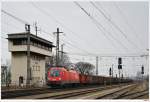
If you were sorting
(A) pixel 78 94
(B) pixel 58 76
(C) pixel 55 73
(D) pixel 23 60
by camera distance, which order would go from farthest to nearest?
(C) pixel 55 73
(B) pixel 58 76
(D) pixel 23 60
(A) pixel 78 94

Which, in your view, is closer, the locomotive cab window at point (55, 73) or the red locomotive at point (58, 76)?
the red locomotive at point (58, 76)

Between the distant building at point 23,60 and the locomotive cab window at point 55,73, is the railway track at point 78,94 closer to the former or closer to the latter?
the distant building at point 23,60

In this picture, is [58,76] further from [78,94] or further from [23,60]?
[78,94]

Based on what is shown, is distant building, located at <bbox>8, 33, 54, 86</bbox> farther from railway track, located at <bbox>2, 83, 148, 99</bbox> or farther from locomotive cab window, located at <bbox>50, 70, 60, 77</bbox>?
locomotive cab window, located at <bbox>50, 70, 60, 77</bbox>

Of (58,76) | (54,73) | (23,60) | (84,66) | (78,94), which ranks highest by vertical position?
(23,60)

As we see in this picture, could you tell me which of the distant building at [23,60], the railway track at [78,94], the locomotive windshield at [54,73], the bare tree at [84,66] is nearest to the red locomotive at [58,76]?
the locomotive windshield at [54,73]

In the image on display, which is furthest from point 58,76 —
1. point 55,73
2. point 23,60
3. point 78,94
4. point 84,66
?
point 78,94

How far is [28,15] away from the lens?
1208cm

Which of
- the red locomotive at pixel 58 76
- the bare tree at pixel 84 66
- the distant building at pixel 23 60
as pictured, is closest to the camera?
the distant building at pixel 23 60

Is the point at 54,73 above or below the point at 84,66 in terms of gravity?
below

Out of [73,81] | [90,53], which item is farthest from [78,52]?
[73,81]

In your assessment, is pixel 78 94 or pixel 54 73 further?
pixel 54 73

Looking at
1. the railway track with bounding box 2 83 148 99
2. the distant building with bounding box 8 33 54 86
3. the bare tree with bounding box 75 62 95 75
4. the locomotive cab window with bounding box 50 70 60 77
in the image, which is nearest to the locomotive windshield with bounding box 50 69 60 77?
the locomotive cab window with bounding box 50 70 60 77

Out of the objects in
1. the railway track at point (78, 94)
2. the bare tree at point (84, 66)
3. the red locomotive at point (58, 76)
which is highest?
the bare tree at point (84, 66)
